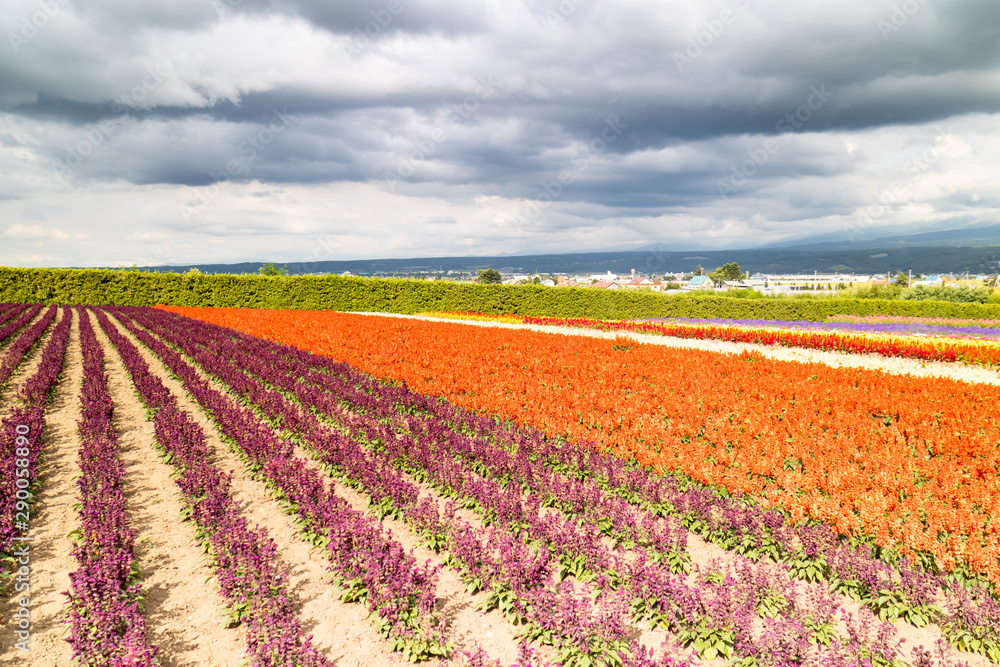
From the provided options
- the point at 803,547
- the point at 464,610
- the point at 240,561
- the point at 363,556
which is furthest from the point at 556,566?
the point at 240,561

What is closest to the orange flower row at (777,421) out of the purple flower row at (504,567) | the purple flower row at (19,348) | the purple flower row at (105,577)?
the purple flower row at (504,567)

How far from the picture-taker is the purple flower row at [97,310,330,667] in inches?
124

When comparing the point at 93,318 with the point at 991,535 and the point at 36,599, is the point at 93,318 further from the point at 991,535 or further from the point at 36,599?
the point at 991,535

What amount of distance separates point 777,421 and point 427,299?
33760mm

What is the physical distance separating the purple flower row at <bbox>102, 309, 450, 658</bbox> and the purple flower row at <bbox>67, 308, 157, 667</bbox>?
4.54 ft

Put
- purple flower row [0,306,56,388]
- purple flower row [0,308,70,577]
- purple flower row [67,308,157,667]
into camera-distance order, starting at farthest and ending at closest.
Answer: purple flower row [0,306,56,388]
purple flower row [0,308,70,577]
purple flower row [67,308,157,667]

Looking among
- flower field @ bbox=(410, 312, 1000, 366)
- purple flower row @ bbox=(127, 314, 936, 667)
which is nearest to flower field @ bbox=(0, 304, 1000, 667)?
purple flower row @ bbox=(127, 314, 936, 667)

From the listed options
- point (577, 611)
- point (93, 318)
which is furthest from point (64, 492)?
point (93, 318)

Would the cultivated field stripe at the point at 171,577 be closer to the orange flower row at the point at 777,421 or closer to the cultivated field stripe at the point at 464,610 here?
the cultivated field stripe at the point at 464,610

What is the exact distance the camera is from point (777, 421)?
8.01m

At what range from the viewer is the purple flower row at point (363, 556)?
3486 mm

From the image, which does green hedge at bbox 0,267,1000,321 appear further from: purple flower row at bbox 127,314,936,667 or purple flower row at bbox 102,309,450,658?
purple flower row at bbox 127,314,936,667

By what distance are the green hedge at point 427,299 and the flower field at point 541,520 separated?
29.1 meters

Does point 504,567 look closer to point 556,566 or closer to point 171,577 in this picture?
point 556,566
